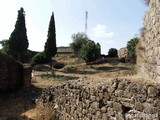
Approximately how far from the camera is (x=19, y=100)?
16109 mm

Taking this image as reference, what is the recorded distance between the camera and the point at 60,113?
32.3 feet

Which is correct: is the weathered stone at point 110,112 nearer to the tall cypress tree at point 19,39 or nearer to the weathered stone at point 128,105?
the weathered stone at point 128,105

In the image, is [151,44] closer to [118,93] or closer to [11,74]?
[118,93]

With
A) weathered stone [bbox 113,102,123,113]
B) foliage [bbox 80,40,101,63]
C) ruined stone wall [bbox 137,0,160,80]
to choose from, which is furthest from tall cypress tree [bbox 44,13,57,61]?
weathered stone [bbox 113,102,123,113]

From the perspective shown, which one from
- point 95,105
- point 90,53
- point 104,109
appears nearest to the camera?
point 104,109

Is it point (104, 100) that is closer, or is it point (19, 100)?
point (104, 100)

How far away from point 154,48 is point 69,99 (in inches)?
147

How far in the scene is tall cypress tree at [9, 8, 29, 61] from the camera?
1278 inches

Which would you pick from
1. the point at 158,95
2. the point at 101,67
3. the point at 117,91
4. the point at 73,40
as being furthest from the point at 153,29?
the point at 73,40

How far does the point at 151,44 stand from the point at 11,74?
13.6m

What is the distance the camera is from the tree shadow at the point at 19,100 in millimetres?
13745

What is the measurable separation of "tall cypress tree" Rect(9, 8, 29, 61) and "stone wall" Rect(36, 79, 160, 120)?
890 inches

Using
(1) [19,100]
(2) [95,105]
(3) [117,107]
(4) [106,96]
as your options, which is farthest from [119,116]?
(1) [19,100]

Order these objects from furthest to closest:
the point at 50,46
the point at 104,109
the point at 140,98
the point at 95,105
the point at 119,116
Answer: the point at 50,46, the point at 95,105, the point at 104,109, the point at 119,116, the point at 140,98
